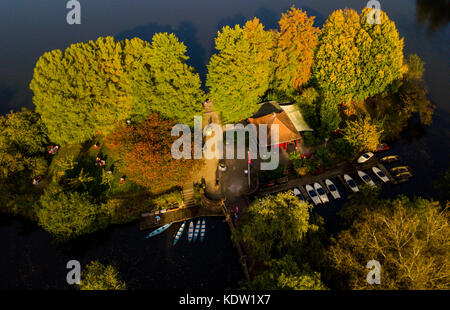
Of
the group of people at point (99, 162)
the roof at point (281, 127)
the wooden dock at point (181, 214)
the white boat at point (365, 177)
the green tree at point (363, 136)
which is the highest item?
the roof at point (281, 127)

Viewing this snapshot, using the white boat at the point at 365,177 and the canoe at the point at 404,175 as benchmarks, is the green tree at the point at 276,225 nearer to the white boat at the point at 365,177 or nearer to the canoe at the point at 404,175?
the white boat at the point at 365,177

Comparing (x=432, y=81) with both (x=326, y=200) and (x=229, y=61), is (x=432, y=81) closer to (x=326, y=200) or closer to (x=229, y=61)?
(x=326, y=200)

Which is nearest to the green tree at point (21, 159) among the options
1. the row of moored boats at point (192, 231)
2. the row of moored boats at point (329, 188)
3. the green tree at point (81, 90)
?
the green tree at point (81, 90)

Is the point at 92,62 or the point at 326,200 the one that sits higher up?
the point at 92,62

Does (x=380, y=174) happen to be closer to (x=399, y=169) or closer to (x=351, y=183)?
(x=399, y=169)

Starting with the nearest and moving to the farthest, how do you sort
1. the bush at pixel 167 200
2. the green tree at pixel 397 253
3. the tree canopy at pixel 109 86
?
1. the green tree at pixel 397 253
2. the bush at pixel 167 200
3. the tree canopy at pixel 109 86

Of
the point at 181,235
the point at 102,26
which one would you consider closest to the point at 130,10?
the point at 102,26
